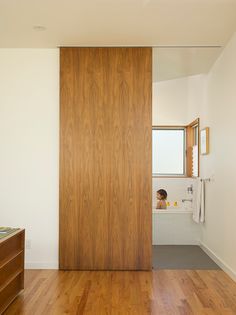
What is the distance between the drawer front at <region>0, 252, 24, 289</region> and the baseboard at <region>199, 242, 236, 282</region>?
6.96ft

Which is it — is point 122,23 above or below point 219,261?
above

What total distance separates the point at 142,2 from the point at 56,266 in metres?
2.89

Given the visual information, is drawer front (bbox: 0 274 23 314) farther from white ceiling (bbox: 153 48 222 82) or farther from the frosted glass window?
the frosted glass window

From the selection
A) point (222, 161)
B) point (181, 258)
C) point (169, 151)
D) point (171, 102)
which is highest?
point (171, 102)

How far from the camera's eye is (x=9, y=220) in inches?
174

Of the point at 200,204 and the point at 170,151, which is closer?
the point at 200,204

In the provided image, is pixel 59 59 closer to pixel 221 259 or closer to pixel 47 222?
pixel 47 222

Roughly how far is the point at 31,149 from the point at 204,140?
2.42m

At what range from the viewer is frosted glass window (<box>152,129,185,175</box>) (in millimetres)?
7242

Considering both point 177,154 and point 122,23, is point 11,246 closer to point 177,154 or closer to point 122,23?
point 122,23

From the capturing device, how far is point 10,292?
10.5 feet

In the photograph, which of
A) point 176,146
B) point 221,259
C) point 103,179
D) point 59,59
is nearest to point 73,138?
point 103,179

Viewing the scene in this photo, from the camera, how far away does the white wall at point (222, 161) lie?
13.5 feet

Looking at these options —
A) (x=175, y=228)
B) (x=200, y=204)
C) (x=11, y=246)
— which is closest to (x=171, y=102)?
(x=200, y=204)
